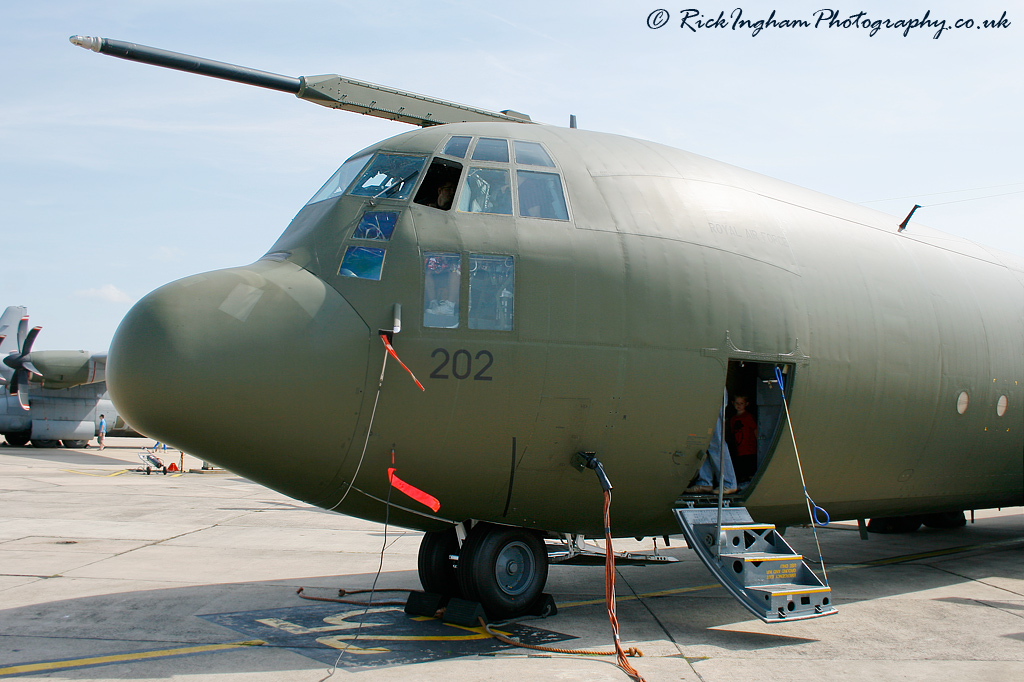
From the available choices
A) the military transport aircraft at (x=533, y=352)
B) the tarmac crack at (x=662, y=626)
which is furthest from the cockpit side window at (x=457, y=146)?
the tarmac crack at (x=662, y=626)

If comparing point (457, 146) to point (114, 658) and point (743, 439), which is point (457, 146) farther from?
point (114, 658)

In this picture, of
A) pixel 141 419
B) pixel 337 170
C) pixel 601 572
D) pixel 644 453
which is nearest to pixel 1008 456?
pixel 601 572

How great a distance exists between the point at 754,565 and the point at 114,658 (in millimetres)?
5863

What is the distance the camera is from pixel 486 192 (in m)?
7.66

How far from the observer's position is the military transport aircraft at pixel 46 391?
31562 mm

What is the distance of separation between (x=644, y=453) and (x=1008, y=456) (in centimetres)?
707

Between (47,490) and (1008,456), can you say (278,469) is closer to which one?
(1008,456)

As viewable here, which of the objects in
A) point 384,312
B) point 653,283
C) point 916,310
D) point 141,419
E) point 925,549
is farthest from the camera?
point 925,549

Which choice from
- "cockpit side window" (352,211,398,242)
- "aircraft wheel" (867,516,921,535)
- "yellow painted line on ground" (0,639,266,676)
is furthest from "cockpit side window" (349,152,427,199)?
"aircraft wheel" (867,516,921,535)

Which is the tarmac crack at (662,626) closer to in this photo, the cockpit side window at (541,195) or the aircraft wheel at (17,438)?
the cockpit side window at (541,195)

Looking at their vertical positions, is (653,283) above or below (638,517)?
above

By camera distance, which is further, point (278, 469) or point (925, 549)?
point (925, 549)

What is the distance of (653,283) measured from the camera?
777 centimetres

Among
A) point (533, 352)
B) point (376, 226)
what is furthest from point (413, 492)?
point (376, 226)
